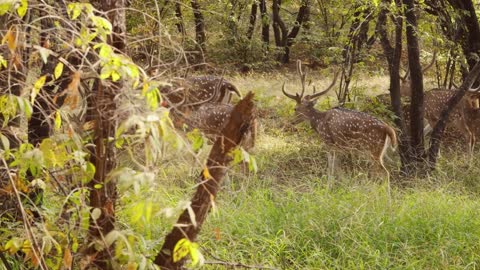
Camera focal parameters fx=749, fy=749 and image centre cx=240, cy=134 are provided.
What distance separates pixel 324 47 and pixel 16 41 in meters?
19.4

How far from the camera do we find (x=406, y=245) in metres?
5.76

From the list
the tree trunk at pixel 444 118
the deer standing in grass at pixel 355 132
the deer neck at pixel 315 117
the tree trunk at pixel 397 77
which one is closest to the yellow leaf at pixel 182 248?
the deer standing in grass at pixel 355 132

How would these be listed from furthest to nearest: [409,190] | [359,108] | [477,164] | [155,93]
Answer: [359,108] < [477,164] < [409,190] < [155,93]

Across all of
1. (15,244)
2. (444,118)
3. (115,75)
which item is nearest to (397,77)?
(444,118)

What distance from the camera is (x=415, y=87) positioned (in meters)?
9.50

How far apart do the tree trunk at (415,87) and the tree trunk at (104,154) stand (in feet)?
19.6

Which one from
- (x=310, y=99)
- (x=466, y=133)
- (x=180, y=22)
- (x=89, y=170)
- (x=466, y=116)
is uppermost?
(x=180, y=22)

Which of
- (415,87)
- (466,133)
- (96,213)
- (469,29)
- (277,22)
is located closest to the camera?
(96,213)

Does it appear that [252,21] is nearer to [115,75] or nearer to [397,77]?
[397,77]

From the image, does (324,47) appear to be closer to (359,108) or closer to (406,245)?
(359,108)

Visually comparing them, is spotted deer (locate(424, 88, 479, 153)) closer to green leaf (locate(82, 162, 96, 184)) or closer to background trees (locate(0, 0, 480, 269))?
background trees (locate(0, 0, 480, 269))

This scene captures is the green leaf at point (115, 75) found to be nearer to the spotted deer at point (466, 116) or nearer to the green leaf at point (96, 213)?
the green leaf at point (96, 213)

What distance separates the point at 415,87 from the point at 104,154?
636 cm

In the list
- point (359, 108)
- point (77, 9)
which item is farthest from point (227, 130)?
point (359, 108)
